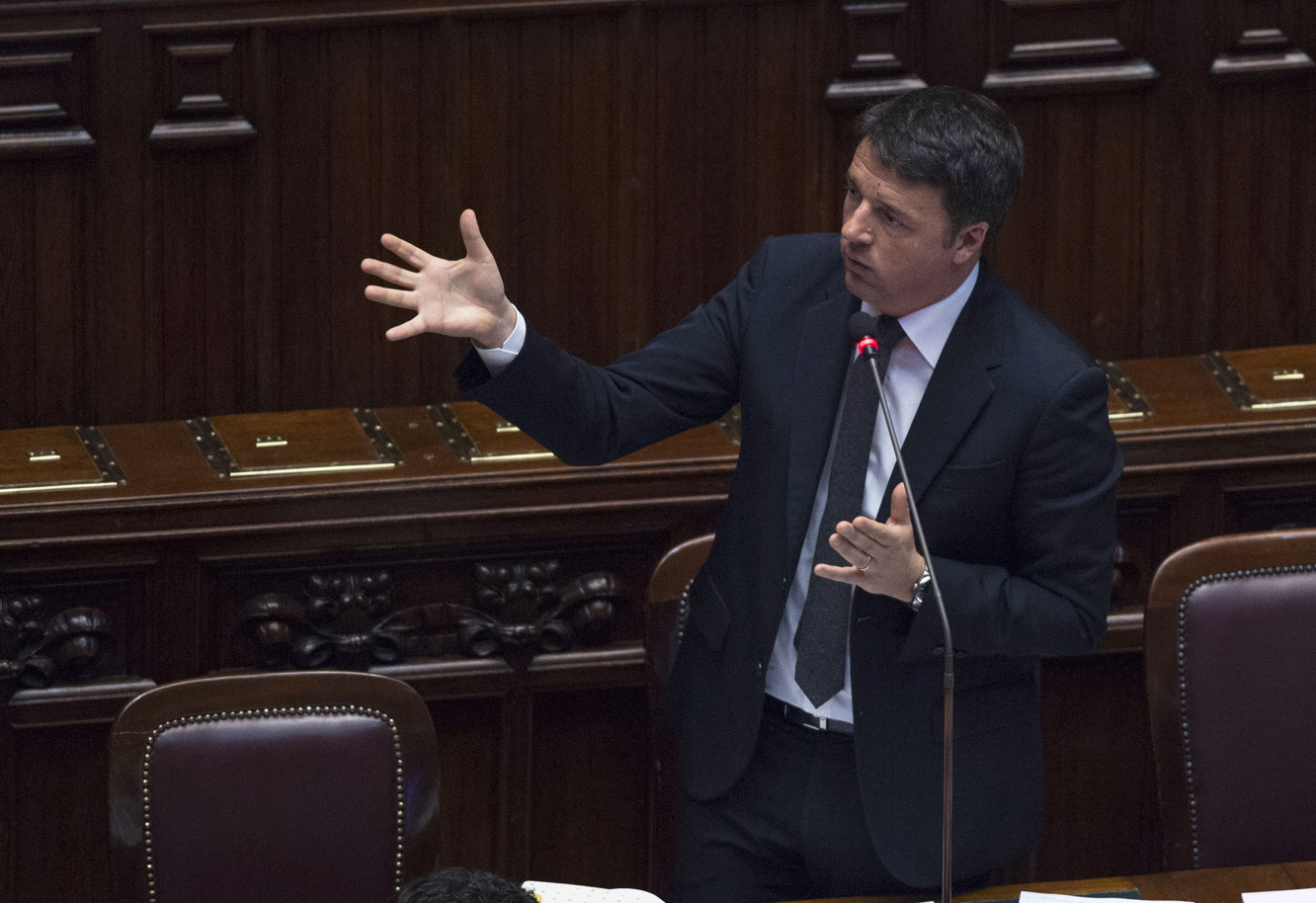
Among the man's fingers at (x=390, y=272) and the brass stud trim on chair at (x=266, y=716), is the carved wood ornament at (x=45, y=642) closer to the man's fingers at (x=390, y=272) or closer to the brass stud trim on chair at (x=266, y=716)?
the brass stud trim on chair at (x=266, y=716)

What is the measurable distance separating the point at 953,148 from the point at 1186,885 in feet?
3.15

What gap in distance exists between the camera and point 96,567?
328 centimetres

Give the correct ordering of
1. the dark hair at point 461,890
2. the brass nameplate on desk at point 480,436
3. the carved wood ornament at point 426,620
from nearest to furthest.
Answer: the dark hair at point 461,890, the carved wood ornament at point 426,620, the brass nameplate on desk at point 480,436

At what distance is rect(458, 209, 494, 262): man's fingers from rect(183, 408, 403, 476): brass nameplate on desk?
3.37ft

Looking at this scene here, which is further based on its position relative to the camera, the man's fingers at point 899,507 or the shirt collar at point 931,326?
the shirt collar at point 931,326

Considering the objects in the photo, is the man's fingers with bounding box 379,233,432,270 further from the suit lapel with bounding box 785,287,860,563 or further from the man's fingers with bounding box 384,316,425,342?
the suit lapel with bounding box 785,287,860,563

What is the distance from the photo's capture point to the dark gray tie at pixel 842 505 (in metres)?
2.57

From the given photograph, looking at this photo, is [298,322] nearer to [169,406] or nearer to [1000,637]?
[169,406]

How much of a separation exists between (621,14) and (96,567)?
1339 millimetres

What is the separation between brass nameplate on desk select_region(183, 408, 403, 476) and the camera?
3.42 m

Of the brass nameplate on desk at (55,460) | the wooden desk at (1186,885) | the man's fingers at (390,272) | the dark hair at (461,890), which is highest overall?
the man's fingers at (390,272)

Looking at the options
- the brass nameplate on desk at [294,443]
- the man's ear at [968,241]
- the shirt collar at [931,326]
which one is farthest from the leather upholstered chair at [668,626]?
the brass nameplate on desk at [294,443]

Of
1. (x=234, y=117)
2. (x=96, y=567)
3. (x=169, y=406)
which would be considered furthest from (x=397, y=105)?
(x=96, y=567)

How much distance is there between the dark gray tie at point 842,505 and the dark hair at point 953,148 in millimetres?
194
